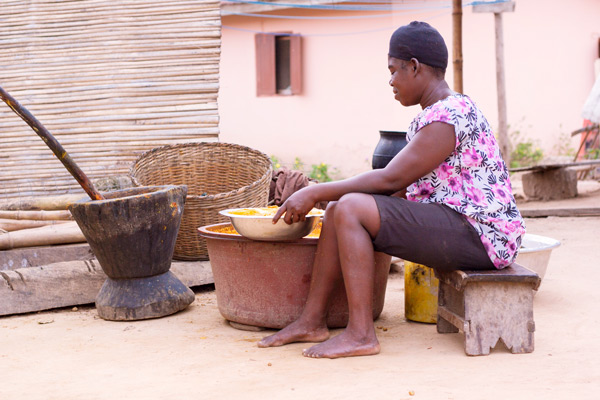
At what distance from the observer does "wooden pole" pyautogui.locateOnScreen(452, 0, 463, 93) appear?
7.41 meters

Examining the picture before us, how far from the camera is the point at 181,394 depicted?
95.6 inches

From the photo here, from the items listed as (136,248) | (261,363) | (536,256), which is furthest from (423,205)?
(136,248)

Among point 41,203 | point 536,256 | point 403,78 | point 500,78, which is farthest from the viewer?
point 500,78

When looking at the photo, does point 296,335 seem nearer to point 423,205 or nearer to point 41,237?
point 423,205

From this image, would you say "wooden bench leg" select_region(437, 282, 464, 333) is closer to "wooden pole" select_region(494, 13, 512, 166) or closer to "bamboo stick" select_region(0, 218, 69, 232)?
"bamboo stick" select_region(0, 218, 69, 232)

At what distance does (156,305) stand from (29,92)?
285 centimetres

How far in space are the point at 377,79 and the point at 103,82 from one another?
682 cm

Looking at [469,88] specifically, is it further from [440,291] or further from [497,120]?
[440,291]

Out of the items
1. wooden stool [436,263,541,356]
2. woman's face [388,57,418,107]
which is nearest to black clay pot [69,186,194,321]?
woman's face [388,57,418,107]

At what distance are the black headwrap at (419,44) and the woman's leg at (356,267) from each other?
0.64 metres

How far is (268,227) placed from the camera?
9.97ft

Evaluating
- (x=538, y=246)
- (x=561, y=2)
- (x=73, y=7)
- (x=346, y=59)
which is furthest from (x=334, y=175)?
(x=538, y=246)

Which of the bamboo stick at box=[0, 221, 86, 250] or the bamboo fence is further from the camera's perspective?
the bamboo fence

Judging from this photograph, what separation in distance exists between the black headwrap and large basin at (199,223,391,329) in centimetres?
92
